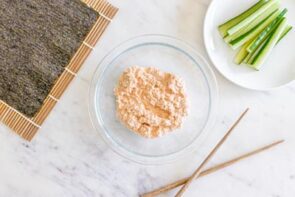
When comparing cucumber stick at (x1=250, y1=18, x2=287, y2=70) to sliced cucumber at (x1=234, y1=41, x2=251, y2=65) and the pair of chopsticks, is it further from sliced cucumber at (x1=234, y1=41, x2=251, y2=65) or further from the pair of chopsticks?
the pair of chopsticks

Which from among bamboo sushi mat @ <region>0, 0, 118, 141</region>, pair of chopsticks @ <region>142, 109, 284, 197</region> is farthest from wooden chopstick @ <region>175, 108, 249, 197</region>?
bamboo sushi mat @ <region>0, 0, 118, 141</region>

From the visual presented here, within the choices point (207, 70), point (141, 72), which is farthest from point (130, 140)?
point (207, 70)

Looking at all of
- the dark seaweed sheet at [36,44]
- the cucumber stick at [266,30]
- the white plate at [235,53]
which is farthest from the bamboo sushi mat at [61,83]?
the cucumber stick at [266,30]

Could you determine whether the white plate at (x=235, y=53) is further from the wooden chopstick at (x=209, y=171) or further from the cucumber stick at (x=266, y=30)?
the wooden chopstick at (x=209, y=171)

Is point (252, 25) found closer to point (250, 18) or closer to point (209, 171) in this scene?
point (250, 18)

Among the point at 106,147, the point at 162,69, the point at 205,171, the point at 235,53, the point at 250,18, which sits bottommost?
the point at 106,147

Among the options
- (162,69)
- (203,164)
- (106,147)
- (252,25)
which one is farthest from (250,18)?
(106,147)

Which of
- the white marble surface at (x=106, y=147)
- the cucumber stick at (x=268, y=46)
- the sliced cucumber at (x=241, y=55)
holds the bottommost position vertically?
the white marble surface at (x=106, y=147)

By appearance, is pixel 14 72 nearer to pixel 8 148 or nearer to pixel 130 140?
pixel 8 148
